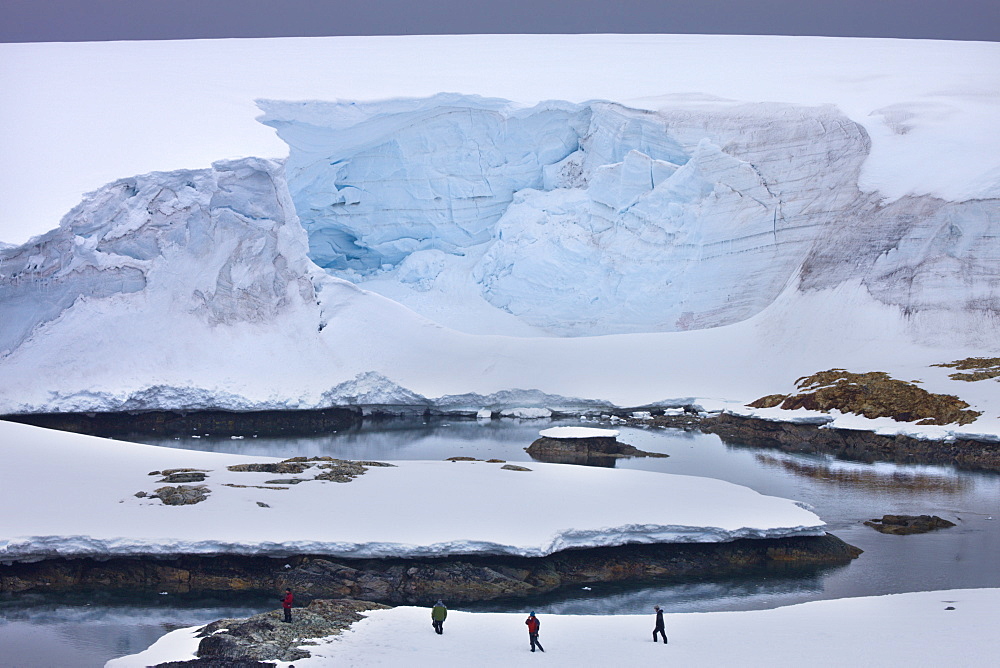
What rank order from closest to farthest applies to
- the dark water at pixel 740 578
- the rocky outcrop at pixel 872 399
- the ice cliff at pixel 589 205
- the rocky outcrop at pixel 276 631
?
the rocky outcrop at pixel 276 631
the dark water at pixel 740 578
the rocky outcrop at pixel 872 399
the ice cliff at pixel 589 205

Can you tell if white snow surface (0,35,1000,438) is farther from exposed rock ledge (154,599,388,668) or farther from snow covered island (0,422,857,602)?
exposed rock ledge (154,599,388,668)

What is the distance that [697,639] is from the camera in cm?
874

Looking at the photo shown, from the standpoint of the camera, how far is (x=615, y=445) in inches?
741

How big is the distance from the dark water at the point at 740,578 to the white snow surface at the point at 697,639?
0.61 metres

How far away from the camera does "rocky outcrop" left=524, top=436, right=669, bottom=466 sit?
18.1 m

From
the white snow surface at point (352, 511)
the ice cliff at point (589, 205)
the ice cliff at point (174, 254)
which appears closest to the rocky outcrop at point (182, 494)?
the white snow surface at point (352, 511)

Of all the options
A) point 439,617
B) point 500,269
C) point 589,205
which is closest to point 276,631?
point 439,617

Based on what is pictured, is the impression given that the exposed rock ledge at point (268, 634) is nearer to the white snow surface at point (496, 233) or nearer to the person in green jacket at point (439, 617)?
the person in green jacket at point (439, 617)

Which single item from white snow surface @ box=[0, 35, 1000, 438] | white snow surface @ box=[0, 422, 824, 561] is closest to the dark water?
white snow surface @ box=[0, 422, 824, 561]

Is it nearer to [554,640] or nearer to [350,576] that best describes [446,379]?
[350,576]

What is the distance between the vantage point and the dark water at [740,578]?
30.7 ft

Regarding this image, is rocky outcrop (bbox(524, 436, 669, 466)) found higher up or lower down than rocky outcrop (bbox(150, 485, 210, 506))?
higher up

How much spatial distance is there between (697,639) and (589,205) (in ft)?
69.1

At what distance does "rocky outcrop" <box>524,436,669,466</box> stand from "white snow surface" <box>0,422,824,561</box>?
432 centimetres
